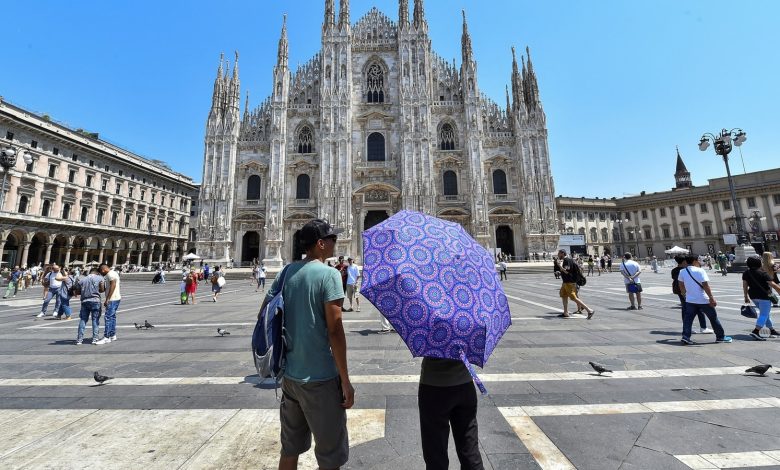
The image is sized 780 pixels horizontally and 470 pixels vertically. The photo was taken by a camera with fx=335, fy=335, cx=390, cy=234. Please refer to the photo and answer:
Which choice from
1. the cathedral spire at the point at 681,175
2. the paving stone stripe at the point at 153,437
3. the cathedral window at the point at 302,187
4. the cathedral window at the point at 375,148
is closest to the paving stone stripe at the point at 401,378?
the paving stone stripe at the point at 153,437

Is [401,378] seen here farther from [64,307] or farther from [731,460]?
[64,307]

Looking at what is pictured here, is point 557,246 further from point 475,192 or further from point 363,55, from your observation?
point 363,55

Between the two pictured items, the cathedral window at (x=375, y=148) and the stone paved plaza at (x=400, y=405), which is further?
the cathedral window at (x=375, y=148)

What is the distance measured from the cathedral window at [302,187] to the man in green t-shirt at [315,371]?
29260mm

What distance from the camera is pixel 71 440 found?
2.61 metres

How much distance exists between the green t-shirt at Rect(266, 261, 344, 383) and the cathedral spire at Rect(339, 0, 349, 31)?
3443 centimetres

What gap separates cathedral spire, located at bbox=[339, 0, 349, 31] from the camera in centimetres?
3048

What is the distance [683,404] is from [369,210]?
2722cm

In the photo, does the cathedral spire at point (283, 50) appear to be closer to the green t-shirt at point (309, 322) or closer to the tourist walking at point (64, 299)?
the tourist walking at point (64, 299)

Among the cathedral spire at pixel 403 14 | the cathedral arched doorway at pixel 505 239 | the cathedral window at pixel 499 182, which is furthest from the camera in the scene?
the cathedral spire at pixel 403 14

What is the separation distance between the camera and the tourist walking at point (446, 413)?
176 centimetres

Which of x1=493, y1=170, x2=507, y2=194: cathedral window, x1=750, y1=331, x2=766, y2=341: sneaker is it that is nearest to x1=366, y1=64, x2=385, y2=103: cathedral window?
x1=493, y1=170, x2=507, y2=194: cathedral window

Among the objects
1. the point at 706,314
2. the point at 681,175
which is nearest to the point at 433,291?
→ the point at 706,314

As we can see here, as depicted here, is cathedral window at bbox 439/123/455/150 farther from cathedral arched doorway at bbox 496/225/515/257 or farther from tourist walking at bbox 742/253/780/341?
tourist walking at bbox 742/253/780/341
